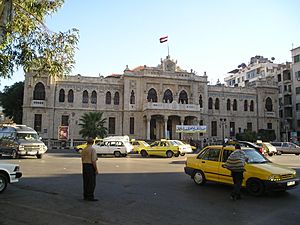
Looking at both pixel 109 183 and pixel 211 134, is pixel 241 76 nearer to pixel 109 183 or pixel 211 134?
pixel 211 134

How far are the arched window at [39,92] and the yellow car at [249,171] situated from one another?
36.9 metres

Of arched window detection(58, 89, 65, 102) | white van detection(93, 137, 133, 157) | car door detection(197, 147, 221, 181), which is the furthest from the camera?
arched window detection(58, 89, 65, 102)

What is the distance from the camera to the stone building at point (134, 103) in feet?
142

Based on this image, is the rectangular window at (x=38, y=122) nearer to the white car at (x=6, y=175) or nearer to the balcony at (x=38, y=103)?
the balcony at (x=38, y=103)

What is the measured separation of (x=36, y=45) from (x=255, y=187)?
26.0 feet

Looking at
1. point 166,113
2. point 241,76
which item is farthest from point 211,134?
point 241,76

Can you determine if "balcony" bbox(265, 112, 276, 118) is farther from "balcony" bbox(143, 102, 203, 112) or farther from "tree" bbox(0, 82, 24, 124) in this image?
"tree" bbox(0, 82, 24, 124)

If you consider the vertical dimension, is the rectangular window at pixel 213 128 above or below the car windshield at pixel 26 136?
above

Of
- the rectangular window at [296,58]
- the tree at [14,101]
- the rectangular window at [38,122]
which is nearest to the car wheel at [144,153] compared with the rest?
the rectangular window at [38,122]

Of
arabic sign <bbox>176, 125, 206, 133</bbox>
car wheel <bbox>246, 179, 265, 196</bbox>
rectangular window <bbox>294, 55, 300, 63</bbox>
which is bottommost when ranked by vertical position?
car wheel <bbox>246, 179, 265, 196</bbox>

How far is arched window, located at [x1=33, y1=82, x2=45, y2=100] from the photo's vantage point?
1711 inches

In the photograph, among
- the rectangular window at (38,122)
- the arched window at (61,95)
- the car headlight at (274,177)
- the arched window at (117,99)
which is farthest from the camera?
the arched window at (117,99)

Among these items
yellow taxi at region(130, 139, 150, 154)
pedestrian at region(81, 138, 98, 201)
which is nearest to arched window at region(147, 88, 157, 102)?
yellow taxi at region(130, 139, 150, 154)

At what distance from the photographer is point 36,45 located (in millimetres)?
8883
